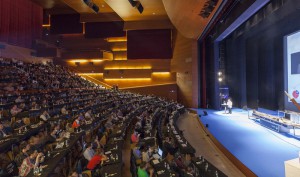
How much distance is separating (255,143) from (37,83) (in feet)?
42.9

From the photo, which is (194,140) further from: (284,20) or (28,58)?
(28,58)

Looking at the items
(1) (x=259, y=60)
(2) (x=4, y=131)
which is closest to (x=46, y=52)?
(2) (x=4, y=131)

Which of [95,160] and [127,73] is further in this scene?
[127,73]

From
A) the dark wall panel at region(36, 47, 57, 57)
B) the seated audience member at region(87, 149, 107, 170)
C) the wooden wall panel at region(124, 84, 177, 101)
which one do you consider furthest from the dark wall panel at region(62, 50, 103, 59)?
the seated audience member at region(87, 149, 107, 170)

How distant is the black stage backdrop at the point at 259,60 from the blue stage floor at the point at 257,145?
4.41 meters

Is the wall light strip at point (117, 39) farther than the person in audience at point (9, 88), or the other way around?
the wall light strip at point (117, 39)

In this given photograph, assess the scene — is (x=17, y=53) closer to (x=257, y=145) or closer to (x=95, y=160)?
(x=95, y=160)

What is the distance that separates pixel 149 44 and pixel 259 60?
11.0 metres

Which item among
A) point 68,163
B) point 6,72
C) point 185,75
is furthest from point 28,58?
point 68,163

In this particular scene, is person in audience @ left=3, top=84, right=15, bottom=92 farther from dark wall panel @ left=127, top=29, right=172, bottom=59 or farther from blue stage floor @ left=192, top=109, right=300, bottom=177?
dark wall panel @ left=127, top=29, right=172, bottom=59

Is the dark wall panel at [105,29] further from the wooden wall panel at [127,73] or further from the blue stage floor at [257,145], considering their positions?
the blue stage floor at [257,145]

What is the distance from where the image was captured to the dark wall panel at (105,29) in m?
23.6

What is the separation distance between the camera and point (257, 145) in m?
8.17

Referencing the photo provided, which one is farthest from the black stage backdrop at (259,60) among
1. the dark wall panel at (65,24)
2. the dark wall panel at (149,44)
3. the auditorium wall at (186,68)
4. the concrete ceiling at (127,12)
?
the dark wall panel at (65,24)
